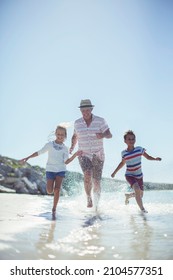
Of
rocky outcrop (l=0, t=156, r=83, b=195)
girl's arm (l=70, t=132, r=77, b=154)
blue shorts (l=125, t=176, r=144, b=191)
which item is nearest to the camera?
blue shorts (l=125, t=176, r=144, b=191)

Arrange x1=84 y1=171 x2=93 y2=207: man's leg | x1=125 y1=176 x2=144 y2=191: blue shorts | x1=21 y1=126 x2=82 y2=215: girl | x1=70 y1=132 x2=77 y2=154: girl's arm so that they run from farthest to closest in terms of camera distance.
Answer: x1=70 y1=132 x2=77 y2=154: girl's arm, x1=84 y1=171 x2=93 y2=207: man's leg, x1=125 y1=176 x2=144 y2=191: blue shorts, x1=21 y1=126 x2=82 y2=215: girl

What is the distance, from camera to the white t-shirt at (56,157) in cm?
559

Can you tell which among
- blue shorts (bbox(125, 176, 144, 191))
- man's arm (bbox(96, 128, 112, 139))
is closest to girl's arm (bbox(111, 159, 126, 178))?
blue shorts (bbox(125, 176, 144, 191))

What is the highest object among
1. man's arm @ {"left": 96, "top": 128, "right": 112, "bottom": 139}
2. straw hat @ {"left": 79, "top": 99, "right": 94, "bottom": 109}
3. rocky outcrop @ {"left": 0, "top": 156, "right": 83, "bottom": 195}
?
straw hat @ {"left": 79, "top": 99, "right": 94, "bottom": 109}

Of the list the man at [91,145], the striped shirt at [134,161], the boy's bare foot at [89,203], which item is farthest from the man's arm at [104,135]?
the boy's bare foot at [89,203]

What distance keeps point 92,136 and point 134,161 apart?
949 mm

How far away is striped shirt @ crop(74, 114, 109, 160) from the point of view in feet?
21.3

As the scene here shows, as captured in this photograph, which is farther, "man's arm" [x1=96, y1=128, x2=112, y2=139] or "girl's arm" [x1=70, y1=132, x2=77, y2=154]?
"girl's arm" [x1=70, y1=132, x2=77, y2=154]

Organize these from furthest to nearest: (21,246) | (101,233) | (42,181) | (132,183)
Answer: (42,181) → (132,183) → (101,233) → (21,246)

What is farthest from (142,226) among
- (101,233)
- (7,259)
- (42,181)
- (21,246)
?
(42,181)

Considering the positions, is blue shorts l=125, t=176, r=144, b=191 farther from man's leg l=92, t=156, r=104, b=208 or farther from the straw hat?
the straw hat
